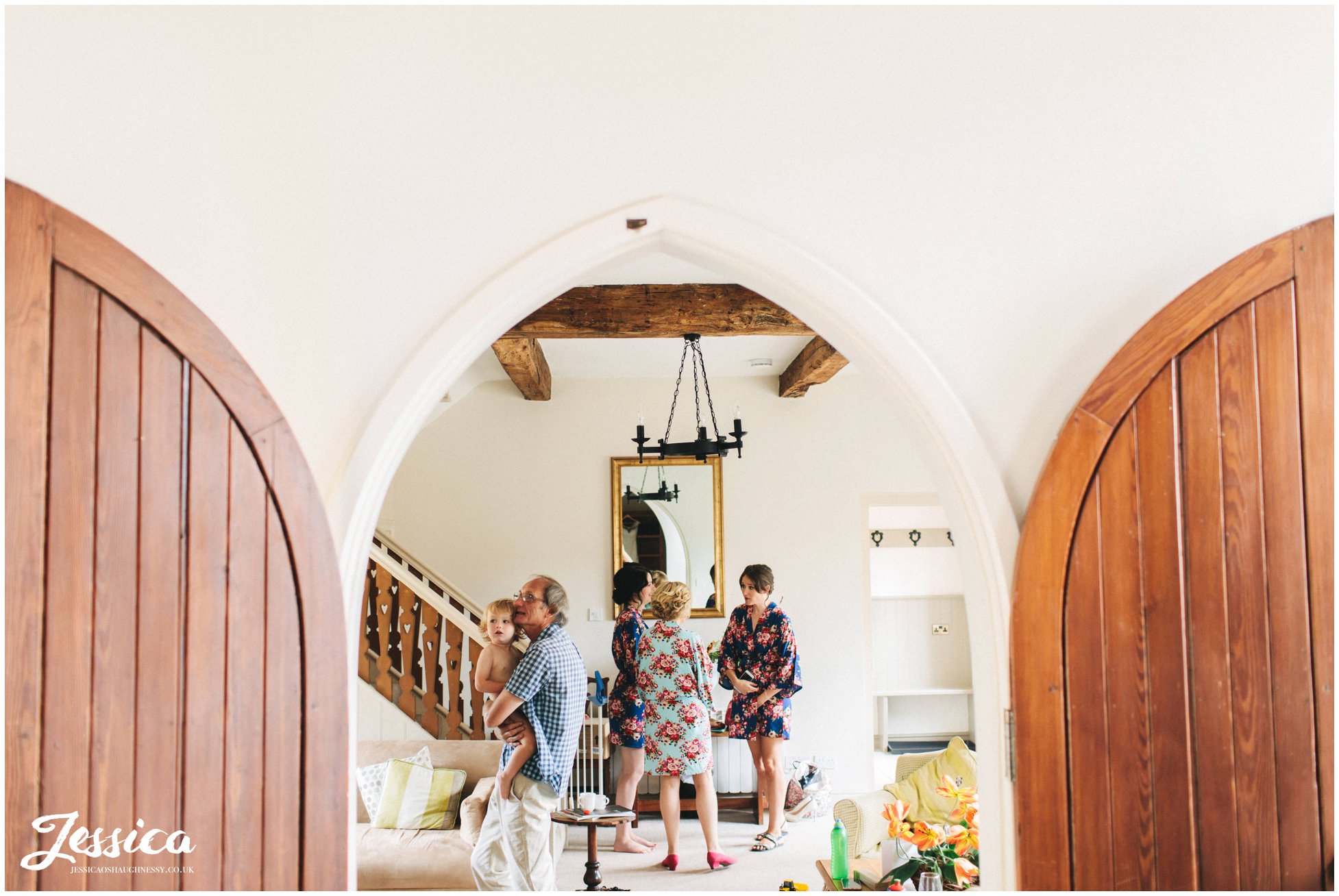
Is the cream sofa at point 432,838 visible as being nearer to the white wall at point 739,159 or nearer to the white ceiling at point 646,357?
the white ceiling at point 646,357

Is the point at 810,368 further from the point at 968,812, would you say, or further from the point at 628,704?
the point at 968,812

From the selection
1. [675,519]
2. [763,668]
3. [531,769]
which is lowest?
[531,769]

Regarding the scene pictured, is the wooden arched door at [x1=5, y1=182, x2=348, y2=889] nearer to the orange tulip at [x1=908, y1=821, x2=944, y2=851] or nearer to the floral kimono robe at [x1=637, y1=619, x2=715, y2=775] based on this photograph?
the orange tulip at [x1=908, y1=821, x2=944, y2=851]

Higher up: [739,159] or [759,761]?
[739,159]

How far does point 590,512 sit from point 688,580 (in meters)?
0.88

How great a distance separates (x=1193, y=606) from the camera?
1.59 m

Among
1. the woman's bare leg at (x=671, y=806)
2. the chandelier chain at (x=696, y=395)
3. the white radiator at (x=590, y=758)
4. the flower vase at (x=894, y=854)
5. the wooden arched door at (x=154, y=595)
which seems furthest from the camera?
the chandelier chain at (x=696, y=395)

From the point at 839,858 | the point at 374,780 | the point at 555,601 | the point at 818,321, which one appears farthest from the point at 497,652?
the point at 818,321

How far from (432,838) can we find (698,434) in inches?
96.6

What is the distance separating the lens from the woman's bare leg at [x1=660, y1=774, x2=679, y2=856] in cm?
450

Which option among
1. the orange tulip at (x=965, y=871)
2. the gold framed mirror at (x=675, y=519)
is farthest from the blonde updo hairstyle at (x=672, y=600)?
the orange tulip at (x=965, y=871)

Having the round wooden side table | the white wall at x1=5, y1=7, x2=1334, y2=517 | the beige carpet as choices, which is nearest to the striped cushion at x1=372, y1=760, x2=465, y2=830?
the round wooden side table

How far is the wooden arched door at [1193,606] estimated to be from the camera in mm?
1561

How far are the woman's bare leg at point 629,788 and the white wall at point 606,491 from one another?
1.54 metres
